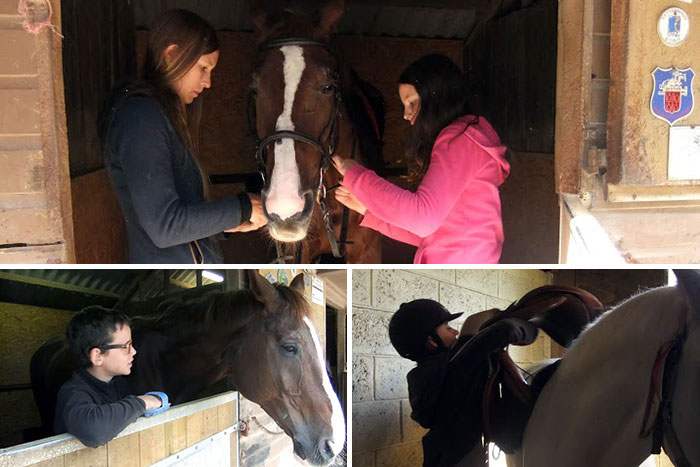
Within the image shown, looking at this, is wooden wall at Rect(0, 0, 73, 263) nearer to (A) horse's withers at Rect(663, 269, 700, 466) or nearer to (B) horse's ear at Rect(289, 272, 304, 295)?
(B) horse's ear at Rect(289, 272, 304, 295)

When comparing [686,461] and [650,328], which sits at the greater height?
[650,328]

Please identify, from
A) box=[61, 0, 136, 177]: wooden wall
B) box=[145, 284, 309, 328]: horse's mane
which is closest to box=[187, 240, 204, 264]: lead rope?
box=[145, 284, 309, 328]: horse's mane

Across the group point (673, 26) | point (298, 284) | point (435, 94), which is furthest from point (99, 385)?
point (673, 26)

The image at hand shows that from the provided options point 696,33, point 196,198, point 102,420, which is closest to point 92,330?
point 102,420

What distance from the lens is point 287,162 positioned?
1820 millimetres

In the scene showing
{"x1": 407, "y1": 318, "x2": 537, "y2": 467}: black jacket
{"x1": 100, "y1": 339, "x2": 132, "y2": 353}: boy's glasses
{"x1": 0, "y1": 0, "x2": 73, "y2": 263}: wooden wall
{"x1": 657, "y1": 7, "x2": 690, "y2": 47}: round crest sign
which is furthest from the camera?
{"x1": 657, "y1": 7, "x2": 690, "y2": 47}: round crest sign

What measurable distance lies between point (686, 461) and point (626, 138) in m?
0.92

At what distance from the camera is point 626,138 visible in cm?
183

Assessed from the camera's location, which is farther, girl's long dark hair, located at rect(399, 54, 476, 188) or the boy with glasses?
girl's long dark hair, located at rect(399, 54, 476, 188)

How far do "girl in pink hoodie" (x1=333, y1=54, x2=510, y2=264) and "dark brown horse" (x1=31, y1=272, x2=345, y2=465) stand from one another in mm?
485

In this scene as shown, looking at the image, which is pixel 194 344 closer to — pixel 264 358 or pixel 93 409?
pixel 264 358

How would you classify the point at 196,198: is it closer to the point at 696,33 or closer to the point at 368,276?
the point at 368,276

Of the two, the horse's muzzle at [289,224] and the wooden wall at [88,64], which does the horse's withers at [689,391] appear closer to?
the horse's muzzle at [289,224]

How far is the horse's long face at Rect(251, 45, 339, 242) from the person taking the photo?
5.73ft
